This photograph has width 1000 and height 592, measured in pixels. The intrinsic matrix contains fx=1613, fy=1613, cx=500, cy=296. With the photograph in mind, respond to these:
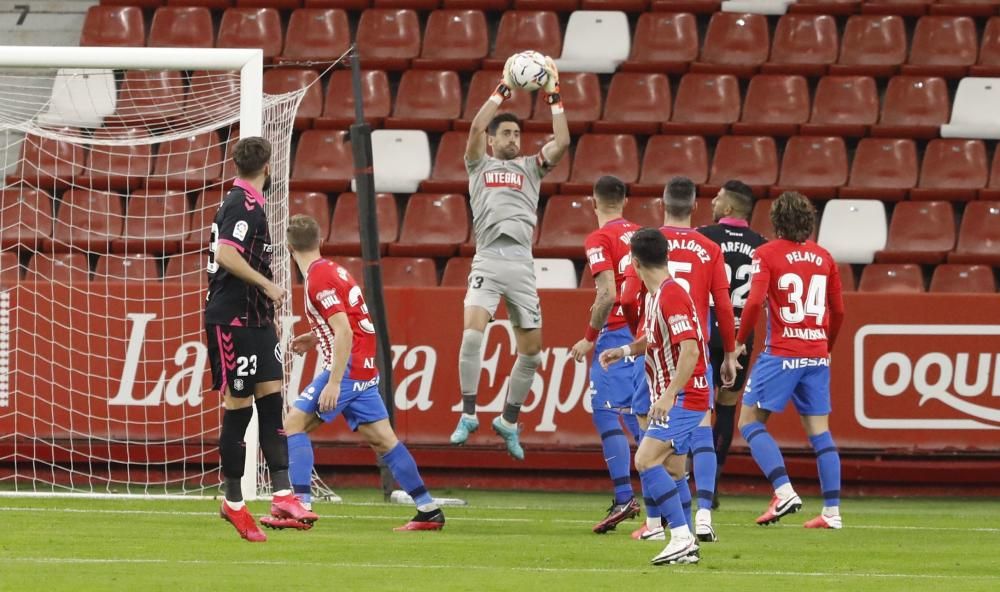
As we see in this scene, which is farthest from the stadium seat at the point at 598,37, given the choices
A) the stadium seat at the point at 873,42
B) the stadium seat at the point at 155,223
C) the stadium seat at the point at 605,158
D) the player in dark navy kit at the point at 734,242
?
the player in dark navy kit at the point at 734,242

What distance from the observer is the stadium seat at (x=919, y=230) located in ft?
43.3

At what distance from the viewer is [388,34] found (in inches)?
596

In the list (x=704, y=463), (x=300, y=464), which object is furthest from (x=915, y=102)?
(x=300, y=464)

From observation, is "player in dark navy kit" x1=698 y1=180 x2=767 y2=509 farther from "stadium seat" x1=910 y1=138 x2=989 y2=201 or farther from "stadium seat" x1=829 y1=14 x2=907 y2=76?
"stadium seat" x1=829 y1=14 x2=907 y2=76

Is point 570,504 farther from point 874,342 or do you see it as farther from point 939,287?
point 939,287

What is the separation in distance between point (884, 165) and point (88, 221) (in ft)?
22.2

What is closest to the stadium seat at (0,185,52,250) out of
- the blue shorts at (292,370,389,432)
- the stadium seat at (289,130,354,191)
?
the stadium seat at (289,130,354,191)

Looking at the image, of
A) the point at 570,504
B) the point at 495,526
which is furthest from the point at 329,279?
the point at 570,504

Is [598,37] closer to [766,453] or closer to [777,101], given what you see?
[777,101]

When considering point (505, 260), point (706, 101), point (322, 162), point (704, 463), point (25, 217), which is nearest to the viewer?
point (704, 463)

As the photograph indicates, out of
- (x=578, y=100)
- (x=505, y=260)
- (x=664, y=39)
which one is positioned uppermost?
A: (x=664, y=39)

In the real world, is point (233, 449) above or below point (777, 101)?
below

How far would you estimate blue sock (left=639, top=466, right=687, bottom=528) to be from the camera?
7.19 meters

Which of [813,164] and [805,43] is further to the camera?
[805,43]
